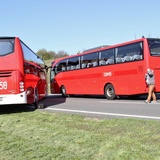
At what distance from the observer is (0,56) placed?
39.0ft

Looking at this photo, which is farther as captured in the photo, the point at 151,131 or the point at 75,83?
the point at 75,83

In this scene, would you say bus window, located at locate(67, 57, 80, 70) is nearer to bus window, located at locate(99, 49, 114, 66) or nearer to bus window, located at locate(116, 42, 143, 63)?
bus window, located at locate(99, 49, 114, 66)

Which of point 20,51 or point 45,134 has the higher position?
point 20,51

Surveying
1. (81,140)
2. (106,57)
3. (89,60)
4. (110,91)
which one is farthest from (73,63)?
(81,140)

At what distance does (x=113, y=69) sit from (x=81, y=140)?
11369 mm

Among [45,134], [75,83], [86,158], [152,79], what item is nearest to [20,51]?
[45,134]

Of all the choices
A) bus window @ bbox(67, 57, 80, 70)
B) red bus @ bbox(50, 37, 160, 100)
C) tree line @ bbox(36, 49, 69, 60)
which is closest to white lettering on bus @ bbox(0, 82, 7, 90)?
red bus @ bbox(50, 37, 160, 100)

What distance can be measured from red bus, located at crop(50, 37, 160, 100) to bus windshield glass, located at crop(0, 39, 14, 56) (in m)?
6.73

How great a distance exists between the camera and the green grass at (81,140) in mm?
5180

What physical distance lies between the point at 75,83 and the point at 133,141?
15.5 meters

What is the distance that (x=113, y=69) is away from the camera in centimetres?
1725

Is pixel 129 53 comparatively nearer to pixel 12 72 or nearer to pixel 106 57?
pixel 106 57

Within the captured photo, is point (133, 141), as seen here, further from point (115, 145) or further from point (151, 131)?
point (151, 131)

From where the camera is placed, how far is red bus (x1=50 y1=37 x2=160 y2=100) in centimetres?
1525
